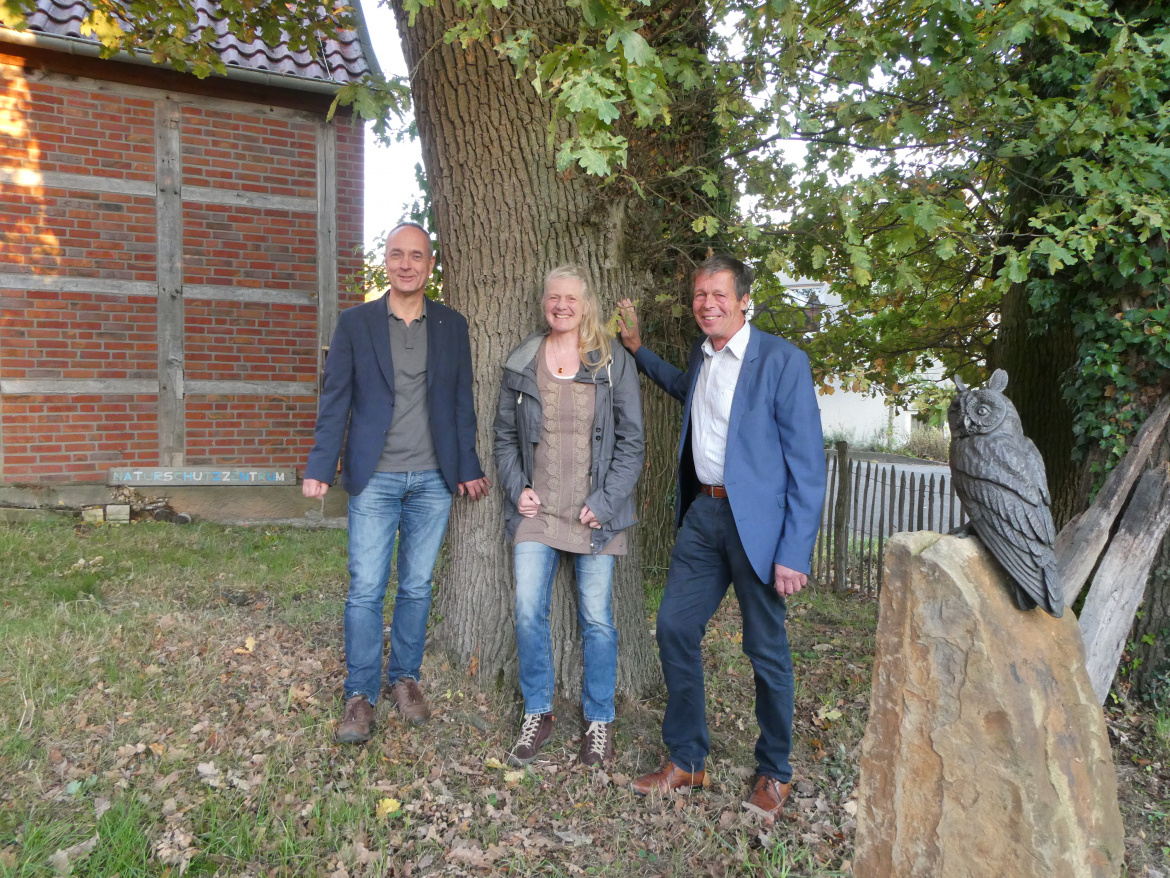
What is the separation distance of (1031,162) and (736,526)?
3.14m

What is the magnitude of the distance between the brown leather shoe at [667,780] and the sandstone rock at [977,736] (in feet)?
2.96

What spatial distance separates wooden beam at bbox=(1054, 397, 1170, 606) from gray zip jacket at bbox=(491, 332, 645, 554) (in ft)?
6.96

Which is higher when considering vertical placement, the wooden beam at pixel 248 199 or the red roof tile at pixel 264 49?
the red roof tile at pixel 264 49

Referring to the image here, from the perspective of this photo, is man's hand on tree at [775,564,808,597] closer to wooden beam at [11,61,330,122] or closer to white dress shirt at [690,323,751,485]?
white dress shirt at [690,323,751,485]

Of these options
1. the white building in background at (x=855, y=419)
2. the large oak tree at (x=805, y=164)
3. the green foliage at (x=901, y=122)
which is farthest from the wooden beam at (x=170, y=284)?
the white building in background at (x=855, y=419)

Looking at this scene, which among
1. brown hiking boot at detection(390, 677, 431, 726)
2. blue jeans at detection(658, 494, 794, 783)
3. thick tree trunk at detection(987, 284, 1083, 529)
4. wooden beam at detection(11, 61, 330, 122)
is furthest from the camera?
wooden beam at detection(11, 61, 330, 122)

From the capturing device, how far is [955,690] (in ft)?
7.28

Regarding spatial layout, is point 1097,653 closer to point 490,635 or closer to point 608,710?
point 608,710

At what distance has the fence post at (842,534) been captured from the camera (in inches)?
274

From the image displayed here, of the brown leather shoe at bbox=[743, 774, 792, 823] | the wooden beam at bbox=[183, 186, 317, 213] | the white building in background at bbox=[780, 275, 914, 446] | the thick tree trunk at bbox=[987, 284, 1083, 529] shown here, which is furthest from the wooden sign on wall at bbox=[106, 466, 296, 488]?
the white building in background at bbox=[780, 275, 914, 446]

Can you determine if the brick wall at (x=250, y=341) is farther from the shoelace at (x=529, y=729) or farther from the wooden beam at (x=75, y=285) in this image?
the shoelace at (x=529, y=729)

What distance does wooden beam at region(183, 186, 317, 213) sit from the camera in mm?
7699

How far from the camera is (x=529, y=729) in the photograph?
3348 mm

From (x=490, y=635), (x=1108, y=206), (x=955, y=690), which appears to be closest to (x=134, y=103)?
(x=490, y=635)
